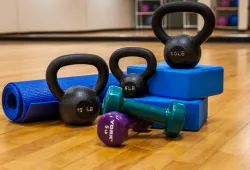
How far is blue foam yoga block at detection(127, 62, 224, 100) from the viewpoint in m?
1.56

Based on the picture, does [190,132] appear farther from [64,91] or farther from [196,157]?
[64,91]

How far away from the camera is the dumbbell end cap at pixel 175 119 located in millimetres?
1390

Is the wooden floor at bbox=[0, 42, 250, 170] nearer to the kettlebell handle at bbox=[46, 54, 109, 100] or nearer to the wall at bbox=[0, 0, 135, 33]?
the kettlebell handle at bbox=[46, 54, 109, 100]

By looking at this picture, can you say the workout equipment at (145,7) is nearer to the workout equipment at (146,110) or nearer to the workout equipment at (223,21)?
the workout equipment at (223,21)

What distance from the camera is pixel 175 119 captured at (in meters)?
1.39

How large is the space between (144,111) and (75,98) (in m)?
0.28

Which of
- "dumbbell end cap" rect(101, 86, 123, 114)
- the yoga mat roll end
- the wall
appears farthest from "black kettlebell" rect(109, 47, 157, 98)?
the wall

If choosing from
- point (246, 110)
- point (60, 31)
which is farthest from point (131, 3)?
point (246, 110)

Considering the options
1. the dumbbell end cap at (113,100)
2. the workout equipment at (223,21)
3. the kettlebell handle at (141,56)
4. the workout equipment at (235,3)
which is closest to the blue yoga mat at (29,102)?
the kettlebell handle at (141,56)

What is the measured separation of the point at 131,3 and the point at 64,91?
947cm

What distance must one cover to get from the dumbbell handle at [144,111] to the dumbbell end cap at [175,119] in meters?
0.02

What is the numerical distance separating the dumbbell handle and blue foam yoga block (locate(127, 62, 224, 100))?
18 centimetres

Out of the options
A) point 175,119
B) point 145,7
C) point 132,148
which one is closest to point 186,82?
point 175,119

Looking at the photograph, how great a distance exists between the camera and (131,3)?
10891 millimetres
